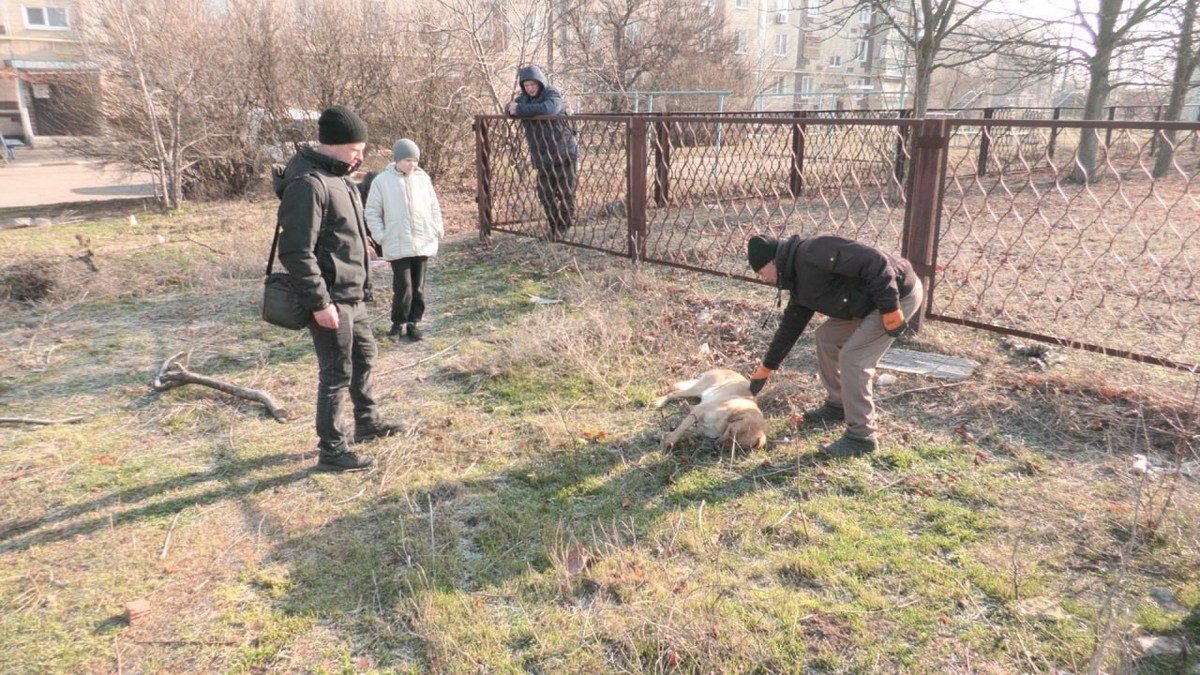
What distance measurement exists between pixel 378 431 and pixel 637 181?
11.3 ft

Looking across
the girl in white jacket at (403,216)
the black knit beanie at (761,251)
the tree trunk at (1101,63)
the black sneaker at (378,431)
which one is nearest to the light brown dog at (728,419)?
the black knit beanie at (761,251)

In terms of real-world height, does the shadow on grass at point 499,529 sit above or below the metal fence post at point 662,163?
below

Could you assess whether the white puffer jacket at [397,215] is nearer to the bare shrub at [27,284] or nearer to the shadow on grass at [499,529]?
the shadow on grass at [499,529]

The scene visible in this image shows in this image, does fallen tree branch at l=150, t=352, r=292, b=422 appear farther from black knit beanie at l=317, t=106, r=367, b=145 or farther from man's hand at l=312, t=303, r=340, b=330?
black knit beanie at l=317, t=106, r=367, b=145

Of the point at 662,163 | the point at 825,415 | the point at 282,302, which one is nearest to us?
the point at 282,302

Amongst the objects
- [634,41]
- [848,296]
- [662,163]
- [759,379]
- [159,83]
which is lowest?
[759,379]

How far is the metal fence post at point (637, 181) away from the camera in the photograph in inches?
244

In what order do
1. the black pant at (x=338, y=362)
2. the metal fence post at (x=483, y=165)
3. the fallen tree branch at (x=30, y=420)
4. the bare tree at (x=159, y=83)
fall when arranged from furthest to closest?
the bare tree at (x=159, y=83)
the metal fence post at (x=483, y=165)
the fallen tree branch at (x=30, y=420)
the black pant at (x=338, y=362)

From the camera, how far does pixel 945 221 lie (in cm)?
859

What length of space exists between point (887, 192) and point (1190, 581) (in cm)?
835

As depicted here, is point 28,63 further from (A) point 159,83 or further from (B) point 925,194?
(B) point 925,194

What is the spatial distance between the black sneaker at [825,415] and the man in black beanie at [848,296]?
0.29 m

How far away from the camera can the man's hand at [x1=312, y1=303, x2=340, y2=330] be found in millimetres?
3127

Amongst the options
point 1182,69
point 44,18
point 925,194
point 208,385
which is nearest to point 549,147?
point 925,194
